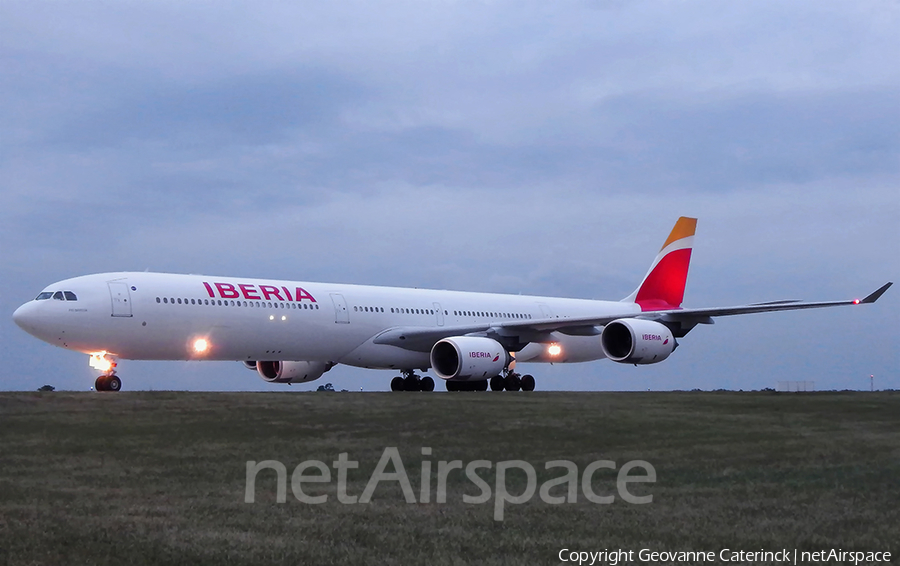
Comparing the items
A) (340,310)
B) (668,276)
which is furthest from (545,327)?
(668,276)

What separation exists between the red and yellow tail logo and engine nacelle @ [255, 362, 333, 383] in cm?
1613

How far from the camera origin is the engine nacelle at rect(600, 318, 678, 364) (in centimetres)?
2983

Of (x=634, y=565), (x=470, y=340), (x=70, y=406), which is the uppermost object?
(x=470, y=340)

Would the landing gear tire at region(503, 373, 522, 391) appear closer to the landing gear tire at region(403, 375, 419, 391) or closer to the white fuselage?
the white fuselage

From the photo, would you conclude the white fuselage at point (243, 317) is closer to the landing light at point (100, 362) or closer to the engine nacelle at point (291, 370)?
the landing light at point (100, 362)

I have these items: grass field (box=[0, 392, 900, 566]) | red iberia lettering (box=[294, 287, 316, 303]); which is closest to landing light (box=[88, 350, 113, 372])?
grass field (box=[0, 392, 900, 566])

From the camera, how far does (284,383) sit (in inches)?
1366

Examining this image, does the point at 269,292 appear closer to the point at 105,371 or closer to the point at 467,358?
the point at 105,371

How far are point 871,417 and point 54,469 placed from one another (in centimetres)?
1476

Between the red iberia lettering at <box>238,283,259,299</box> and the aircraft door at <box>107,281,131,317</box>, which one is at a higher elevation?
the red iberia lettering at <box>238,283,259,299</box>

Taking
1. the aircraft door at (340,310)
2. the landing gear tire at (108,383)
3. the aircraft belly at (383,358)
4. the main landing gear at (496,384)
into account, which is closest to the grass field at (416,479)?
the landing gear tire at (108,383)

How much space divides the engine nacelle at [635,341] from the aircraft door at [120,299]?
14.5 metres

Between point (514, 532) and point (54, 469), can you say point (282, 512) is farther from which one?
point (54, 469)

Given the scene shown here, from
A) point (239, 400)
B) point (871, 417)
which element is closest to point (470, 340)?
point (239, 400)
